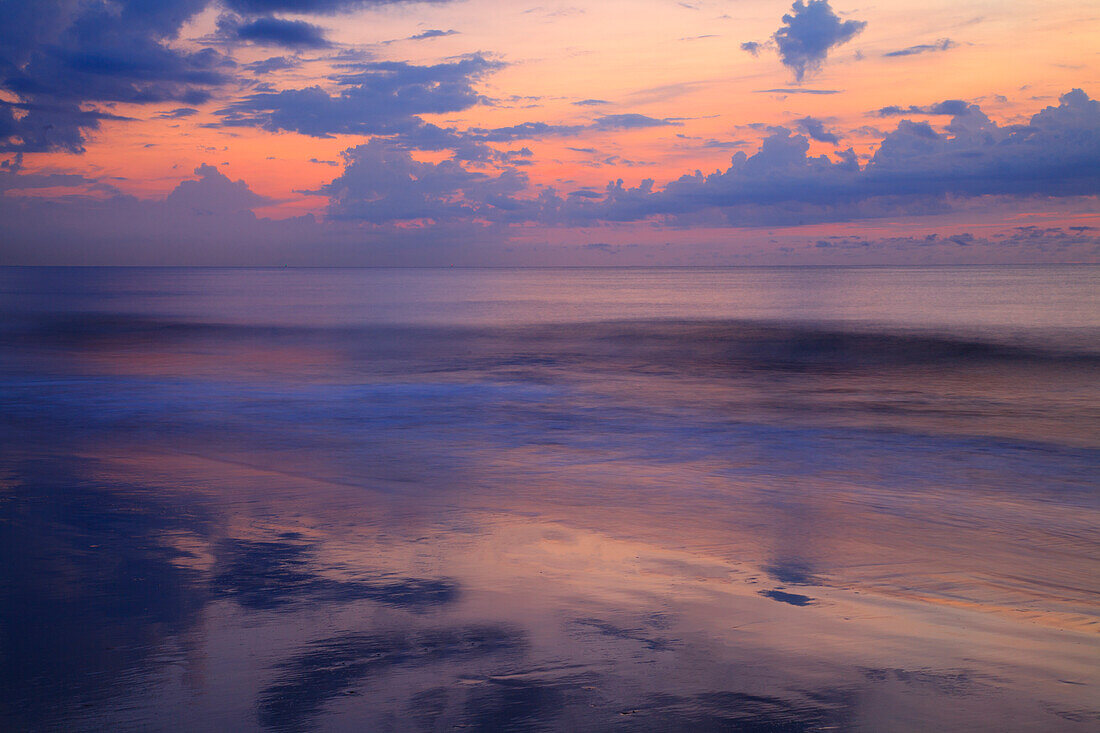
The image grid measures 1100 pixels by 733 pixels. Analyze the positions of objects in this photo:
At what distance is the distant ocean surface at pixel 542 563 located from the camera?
16.0 ft

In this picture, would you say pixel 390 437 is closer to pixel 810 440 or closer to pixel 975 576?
pixel 810 440

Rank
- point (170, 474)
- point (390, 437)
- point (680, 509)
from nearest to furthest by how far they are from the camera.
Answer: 1. point (680, 509)
2. point (170, 474)
3. point (390, 437)

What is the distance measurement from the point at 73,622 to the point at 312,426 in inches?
380

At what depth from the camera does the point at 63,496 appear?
9.73 metres

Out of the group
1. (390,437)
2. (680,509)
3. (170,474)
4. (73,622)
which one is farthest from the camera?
(390,437)

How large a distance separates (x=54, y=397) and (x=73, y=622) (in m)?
14.9

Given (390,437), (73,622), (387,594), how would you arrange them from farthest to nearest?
(390,437), (387,594), (73,622)

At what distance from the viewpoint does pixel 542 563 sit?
295 inches

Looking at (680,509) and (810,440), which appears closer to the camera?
(680,509)

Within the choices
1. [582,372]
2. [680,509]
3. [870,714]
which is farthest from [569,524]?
[582,372]

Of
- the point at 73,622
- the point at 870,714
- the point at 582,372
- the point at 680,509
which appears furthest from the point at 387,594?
the point at 582,372

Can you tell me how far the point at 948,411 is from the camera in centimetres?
1898

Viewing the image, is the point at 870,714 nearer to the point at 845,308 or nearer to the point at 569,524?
the point at 569,524

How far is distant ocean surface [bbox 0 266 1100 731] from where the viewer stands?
4883 mm
